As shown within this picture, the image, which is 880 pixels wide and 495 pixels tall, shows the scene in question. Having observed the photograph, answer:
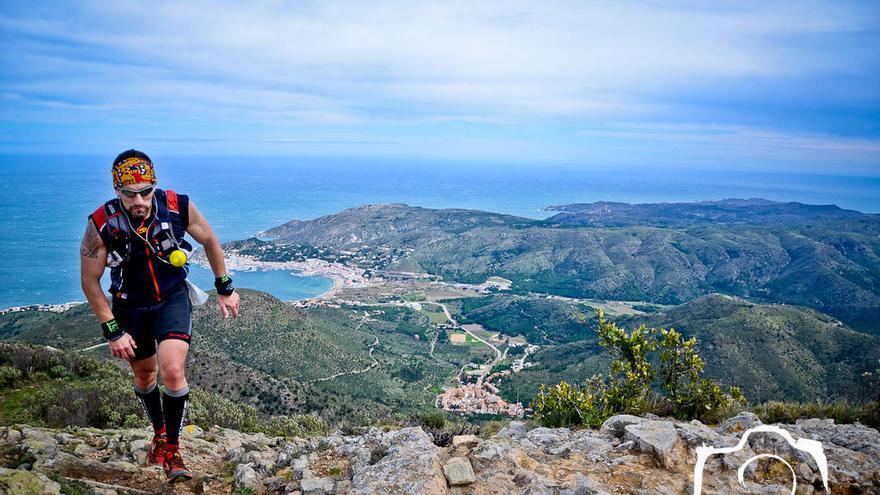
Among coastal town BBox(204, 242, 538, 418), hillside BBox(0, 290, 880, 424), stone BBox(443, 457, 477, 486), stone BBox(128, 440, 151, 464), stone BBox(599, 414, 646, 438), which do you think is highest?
stone BBox(443, 457, 477, 486)

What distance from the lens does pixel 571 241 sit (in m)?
123

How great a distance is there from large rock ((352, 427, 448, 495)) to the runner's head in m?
2.88

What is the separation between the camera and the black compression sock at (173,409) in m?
4.22

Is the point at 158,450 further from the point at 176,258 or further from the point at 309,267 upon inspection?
the point at 309,267

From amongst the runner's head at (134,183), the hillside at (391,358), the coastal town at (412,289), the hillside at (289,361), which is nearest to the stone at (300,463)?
the runner's head at (134,183)

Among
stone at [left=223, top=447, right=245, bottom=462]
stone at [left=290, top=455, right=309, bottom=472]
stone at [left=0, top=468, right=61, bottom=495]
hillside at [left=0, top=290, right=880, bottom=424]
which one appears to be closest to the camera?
stone at [left=0, top=468, right=61, bottom=495]

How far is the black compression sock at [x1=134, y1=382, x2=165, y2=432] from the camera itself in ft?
14.5

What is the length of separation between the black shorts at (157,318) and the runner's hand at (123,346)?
21 centimetres

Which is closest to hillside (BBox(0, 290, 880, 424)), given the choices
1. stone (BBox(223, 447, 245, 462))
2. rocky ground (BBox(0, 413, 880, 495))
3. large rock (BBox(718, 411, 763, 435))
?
stone (BBox(223, 447, 245, 462))

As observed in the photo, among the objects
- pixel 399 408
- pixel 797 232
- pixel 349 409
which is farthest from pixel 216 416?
pixel 797 232

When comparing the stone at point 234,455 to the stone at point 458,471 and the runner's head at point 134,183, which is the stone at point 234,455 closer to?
the stone at point 458,471

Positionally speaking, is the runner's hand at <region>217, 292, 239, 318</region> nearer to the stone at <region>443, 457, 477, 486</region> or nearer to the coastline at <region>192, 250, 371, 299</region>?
the stone at <region>443, 457, 477, 486</region>

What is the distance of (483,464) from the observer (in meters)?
4.53

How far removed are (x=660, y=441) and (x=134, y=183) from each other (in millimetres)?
5179
